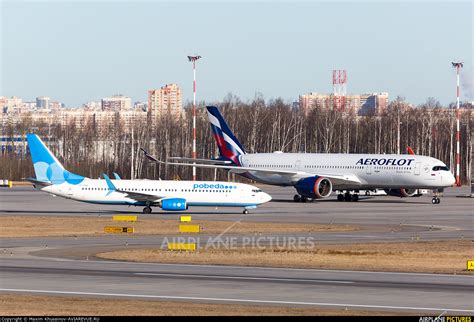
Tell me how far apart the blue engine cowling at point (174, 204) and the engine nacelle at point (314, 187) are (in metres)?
19.7

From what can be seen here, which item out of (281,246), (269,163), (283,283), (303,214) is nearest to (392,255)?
(281,246)

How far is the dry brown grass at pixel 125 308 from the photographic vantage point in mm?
28078

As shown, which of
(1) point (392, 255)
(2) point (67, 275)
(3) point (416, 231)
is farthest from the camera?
(3) point (416, 231)

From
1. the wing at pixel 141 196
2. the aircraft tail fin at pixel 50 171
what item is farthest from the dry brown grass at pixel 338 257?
the aircraft tail fin at pixel 50 171

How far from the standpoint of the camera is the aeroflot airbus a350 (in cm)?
8975

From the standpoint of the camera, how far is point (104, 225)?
64250 millimetres

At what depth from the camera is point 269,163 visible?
9806 centimetres

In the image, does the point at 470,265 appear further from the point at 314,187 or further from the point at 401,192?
the point at 401,192

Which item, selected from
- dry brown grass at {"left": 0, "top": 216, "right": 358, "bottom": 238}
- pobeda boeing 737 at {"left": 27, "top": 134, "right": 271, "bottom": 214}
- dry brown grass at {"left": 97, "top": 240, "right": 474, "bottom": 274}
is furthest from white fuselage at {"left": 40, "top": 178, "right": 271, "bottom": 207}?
dry brown grass at {"left": 97, "top": 240, "right": 474, "bottom": 274}

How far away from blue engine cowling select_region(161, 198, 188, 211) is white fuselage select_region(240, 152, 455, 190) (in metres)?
22.2

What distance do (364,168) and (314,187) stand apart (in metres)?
5.10

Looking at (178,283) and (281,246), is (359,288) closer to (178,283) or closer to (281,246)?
(178,283)

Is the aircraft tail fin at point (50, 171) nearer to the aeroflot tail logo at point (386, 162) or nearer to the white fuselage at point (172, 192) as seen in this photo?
the white fuselage at point (172, 192)

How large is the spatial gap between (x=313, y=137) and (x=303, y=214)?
9442 centimetres
